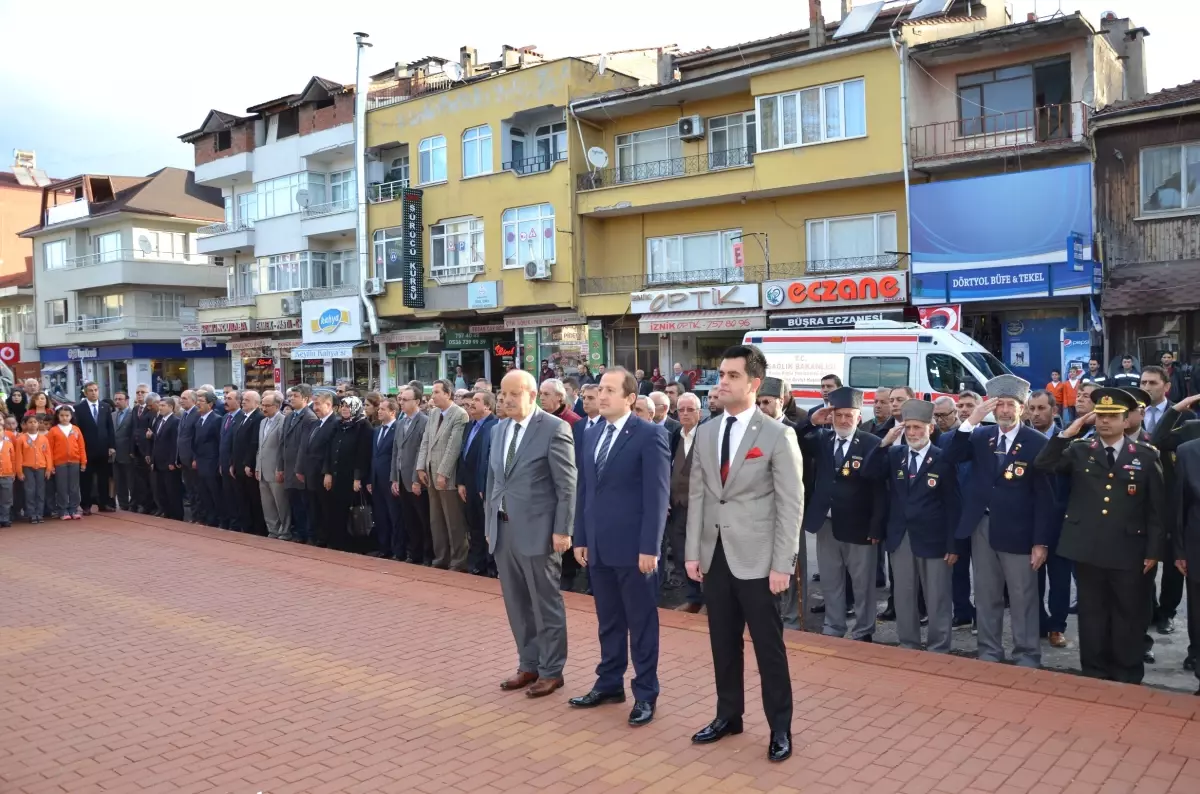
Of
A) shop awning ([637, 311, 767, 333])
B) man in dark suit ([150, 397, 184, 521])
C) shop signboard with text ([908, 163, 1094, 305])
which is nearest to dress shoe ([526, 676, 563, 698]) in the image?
man in dark suit ([150, 397, 184, 521])

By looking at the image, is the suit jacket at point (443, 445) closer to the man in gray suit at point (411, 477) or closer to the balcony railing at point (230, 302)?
the man in gray suit at point (411, 477)

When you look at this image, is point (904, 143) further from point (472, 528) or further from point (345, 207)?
point (345, 207)

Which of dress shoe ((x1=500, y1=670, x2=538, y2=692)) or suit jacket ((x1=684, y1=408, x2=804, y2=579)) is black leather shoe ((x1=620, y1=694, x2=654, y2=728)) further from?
suit jacket ((x1=684, y1=408, x2=804, y2=579))

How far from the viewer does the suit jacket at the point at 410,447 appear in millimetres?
10945

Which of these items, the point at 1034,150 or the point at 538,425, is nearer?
the point at 538,425

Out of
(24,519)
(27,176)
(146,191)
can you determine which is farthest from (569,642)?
(27,176)

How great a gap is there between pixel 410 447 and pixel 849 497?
17.7ft

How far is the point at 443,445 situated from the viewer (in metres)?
10.4

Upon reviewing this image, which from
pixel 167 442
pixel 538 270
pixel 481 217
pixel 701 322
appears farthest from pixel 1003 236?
pixel 167 442

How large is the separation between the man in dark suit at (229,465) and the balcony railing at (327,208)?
Answer: 77.3 ft

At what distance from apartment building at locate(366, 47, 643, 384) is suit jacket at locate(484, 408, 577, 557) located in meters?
23.1

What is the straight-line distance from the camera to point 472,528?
10477 mm

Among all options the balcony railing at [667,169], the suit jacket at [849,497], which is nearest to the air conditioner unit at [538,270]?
the balcony railing at [667,169]

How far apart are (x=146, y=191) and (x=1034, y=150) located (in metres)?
43.1
